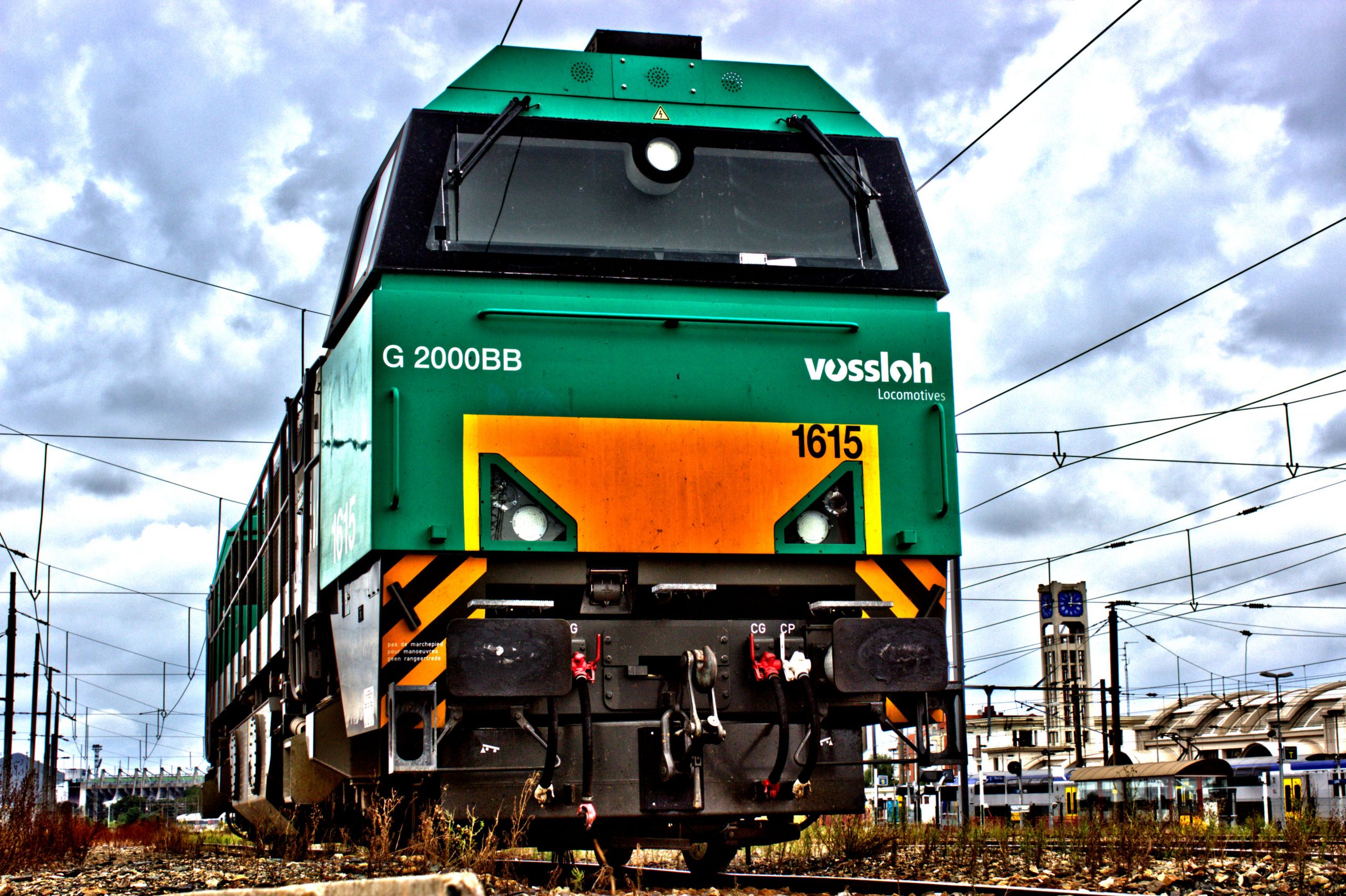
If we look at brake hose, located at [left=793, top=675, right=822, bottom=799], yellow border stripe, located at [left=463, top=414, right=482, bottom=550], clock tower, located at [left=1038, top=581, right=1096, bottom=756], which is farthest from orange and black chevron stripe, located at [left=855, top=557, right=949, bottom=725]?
clock tower, located at [left=1038, top=581, right=1096, bottom=756]

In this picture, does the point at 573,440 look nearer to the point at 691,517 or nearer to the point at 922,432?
the point at 691,517

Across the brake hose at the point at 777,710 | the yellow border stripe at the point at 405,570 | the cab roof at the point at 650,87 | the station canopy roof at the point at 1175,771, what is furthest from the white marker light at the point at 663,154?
the station canopy roof at the point at 1175,771

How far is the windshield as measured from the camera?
6973mm

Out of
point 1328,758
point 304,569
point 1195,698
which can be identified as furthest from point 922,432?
point 1195,698

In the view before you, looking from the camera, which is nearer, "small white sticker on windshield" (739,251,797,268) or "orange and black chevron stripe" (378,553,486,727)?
"orange and black chevron stripe" (378,553,486,727)

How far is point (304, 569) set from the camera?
26.0 feet

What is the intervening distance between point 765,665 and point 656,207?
2.30 metres

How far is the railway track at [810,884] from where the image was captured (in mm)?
7172

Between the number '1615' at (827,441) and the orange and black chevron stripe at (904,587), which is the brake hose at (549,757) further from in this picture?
the number '1615' at (827,441)

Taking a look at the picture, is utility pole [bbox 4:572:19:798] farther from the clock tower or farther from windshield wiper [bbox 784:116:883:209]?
the clock tower

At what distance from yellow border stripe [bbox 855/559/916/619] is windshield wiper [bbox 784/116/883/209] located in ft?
6.16

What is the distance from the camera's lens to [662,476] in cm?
671

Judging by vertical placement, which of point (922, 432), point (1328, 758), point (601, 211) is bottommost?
point (1328, 758)

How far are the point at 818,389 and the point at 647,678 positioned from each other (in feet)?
5.26
